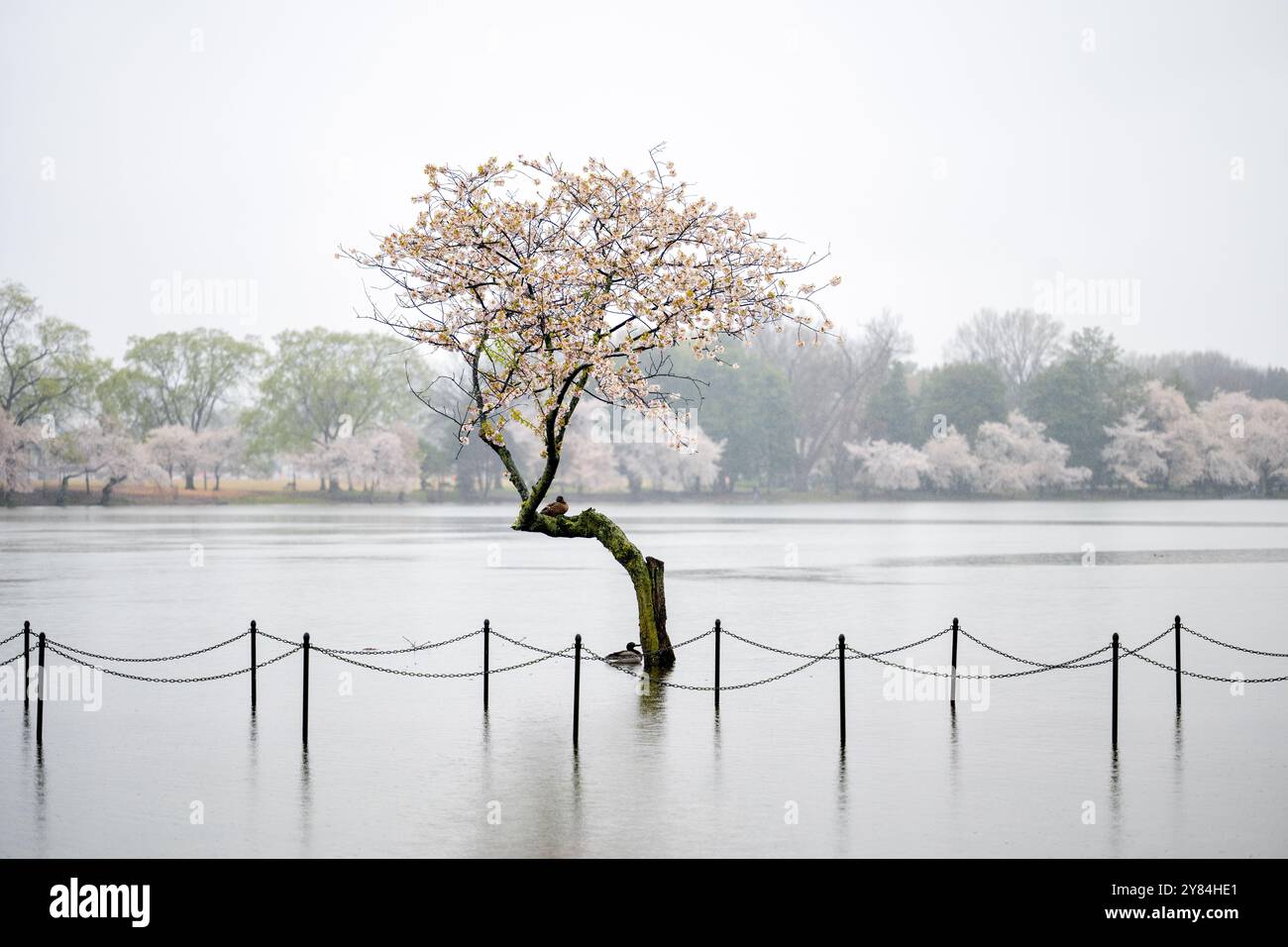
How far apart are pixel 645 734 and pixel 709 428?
128 metres

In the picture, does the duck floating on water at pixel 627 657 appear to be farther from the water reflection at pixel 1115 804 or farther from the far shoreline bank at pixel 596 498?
the far shoreline bank at pixel 596 498

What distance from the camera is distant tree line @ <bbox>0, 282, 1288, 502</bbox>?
432 feet

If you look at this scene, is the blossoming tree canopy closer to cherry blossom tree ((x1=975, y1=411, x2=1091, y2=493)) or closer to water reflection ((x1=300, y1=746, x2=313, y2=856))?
water reflection ((x1=300, y1=746, x2=313, y2=856))

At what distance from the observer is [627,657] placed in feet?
78.6

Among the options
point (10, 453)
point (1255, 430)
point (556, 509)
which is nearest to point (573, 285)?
point (556, 509)

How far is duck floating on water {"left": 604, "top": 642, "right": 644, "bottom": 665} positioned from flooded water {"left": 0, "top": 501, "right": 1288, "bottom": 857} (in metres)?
0.46

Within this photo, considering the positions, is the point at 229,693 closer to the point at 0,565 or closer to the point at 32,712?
the point at 32,712

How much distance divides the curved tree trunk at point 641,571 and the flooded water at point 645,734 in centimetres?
93

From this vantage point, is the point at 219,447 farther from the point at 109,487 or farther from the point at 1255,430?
the point at 1255,430

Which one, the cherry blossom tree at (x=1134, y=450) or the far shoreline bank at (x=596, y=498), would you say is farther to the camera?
the cherry blossom tree at (x=1134, y=450)

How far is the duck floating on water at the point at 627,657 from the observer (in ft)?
77.8
